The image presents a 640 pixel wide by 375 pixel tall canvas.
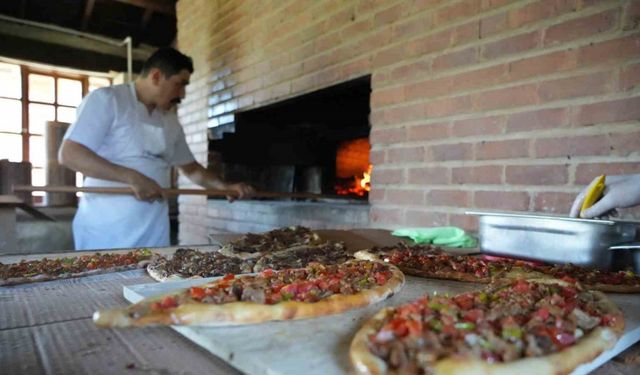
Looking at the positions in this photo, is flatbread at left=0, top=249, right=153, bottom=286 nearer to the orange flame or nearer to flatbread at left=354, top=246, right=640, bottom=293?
flatbread at left=354, top=246, right=640, bottom=293

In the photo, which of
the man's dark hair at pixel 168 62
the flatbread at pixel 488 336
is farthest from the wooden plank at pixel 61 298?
the man's dark hair at pixel 168 62

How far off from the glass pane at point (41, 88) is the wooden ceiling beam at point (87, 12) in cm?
114

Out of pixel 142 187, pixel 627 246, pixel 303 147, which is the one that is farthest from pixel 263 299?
pixel 303 147

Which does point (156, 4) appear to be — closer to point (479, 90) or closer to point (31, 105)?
point (31, 105)

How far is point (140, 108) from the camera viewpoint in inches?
123

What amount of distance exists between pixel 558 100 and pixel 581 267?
2.52 ft

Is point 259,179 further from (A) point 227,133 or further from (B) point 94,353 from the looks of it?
(B) point 94,353

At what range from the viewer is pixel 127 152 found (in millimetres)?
3076

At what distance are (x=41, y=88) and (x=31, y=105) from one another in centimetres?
34

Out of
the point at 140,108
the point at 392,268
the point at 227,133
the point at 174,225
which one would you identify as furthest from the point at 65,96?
the point at 392,268

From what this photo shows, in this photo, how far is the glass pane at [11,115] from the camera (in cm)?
716

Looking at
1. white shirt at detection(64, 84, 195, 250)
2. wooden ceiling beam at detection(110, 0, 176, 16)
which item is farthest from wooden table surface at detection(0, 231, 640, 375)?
wooden ceiling beam at detection(110, 0, 176, 16)

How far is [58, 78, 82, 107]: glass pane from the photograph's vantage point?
778 centimetres

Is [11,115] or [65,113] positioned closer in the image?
[11,115]
